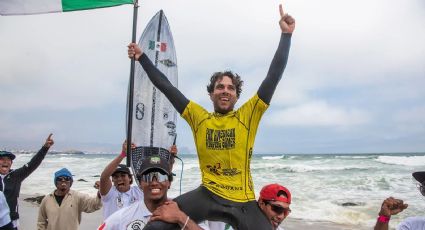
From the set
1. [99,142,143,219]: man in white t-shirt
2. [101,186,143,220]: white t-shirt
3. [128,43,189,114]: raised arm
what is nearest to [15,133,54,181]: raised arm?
[99,142,143,219]: man in white t-shirt

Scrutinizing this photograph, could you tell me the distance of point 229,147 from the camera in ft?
10.1

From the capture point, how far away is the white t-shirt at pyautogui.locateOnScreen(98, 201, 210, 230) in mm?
3084

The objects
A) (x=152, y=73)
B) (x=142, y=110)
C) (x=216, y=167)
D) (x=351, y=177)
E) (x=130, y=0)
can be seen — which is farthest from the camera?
(x=351, y=177)

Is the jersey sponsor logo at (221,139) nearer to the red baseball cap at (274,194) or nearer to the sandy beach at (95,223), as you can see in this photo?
the red baseball cap at (274,194)

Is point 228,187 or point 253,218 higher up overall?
point 228,187

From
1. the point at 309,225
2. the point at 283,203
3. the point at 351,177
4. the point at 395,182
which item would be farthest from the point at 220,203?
the point at 351,177

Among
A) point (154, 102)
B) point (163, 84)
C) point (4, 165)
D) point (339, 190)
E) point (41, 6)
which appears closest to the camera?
point (163, 84)

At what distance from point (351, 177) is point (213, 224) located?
23227 millimetres

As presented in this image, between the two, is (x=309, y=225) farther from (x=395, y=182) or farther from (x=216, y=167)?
(x=395, y=182)

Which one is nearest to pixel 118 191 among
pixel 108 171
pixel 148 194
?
pixel 108 171

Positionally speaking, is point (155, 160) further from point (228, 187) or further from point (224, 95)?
point (224, 95)

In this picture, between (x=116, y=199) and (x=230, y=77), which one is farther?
(x=116, y=199)

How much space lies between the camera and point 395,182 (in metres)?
21.9

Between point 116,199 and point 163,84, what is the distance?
7.61ft
